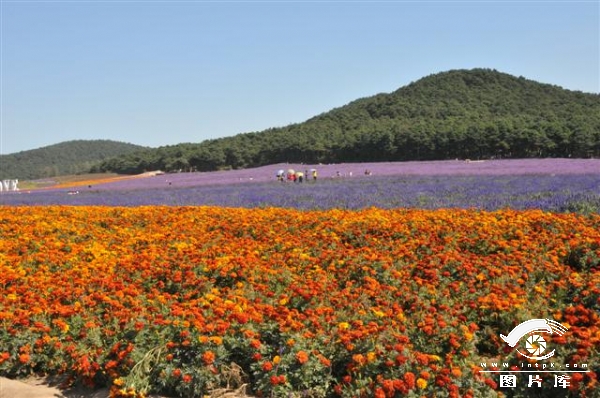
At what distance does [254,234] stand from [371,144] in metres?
75.6

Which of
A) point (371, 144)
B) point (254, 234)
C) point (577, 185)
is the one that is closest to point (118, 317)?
point (254, 234)

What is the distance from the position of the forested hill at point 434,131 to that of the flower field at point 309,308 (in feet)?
219

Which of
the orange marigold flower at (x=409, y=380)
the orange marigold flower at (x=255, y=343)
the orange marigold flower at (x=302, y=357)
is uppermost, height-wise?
the orange marigold flower at (x=255, y=343)

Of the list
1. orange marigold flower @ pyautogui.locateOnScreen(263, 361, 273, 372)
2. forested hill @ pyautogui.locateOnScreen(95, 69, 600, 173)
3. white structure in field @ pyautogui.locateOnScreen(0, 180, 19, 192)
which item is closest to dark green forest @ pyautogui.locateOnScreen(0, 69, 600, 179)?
forested hill @ pyautogui.locateOnScreen(95, 69, 600, 173)

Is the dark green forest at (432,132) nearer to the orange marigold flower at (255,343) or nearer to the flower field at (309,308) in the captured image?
the flower field at (309,308)

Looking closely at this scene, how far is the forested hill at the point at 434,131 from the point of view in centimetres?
7319

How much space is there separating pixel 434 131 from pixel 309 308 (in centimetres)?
7747

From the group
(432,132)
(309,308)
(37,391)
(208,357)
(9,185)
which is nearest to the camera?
(208,357)

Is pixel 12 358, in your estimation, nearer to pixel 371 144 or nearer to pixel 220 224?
pixel 220 224

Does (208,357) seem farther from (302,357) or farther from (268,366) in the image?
(302,357)

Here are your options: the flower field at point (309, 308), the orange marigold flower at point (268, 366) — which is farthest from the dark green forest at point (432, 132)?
the orange marigold flower at point (268, 366)

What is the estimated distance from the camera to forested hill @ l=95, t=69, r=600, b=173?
73188mm

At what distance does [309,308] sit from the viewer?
20.1 feet

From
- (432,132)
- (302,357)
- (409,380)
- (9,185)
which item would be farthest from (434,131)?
(409,380)
